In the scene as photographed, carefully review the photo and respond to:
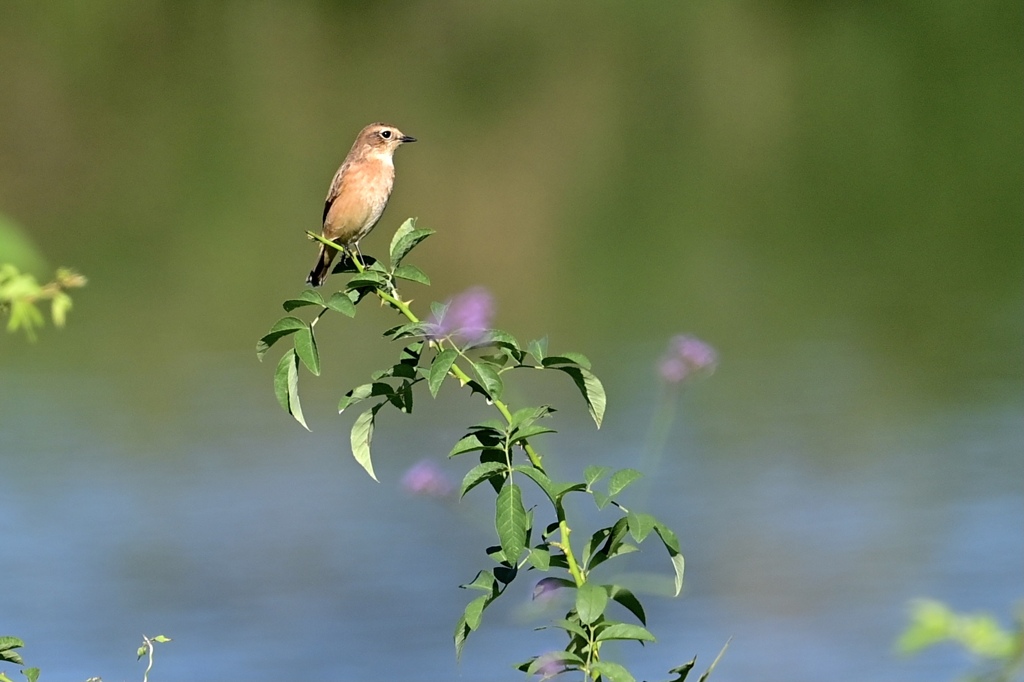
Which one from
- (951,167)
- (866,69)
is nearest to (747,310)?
(951,167)

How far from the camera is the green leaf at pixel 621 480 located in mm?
1953

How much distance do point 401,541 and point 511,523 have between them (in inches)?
201

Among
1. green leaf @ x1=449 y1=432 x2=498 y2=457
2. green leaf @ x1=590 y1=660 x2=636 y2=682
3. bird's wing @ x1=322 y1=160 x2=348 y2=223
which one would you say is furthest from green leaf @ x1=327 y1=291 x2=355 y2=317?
bird's wing @ x1=322 y1=160 x2=348 y2=223

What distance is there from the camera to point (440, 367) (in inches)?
76.3

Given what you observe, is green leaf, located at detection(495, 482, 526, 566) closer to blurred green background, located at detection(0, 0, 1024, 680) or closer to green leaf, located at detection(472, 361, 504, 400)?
green leaf, located at detection(472, 361, 504, 400)

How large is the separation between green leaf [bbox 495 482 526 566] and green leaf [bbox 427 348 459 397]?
161 millimetres

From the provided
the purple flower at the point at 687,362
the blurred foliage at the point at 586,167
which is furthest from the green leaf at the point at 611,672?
the blurred foliage at the point at 586,167

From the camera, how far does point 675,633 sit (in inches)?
233

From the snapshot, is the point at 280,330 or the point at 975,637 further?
the point at 280,330

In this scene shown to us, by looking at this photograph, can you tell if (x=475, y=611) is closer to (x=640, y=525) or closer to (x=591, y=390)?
(x=640, y=525)

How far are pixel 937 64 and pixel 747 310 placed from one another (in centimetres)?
980

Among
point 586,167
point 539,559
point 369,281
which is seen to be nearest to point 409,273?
point 369,281

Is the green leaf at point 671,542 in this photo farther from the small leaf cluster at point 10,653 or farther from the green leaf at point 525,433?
the small leaf cluster at point 10,653

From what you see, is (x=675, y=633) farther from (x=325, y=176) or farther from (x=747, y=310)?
(x=325, y=176)
